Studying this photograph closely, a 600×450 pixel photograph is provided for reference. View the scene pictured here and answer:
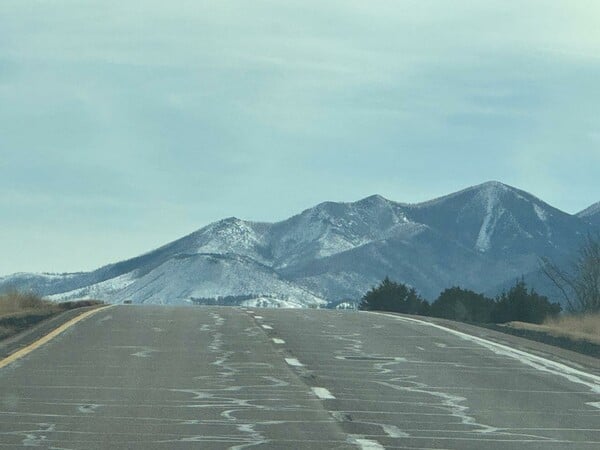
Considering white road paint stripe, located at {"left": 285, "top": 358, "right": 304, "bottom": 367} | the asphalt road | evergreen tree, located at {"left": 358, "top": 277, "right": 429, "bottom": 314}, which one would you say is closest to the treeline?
evergreen tree, located at {"left": 358, "top": 277, "right": 429, "bottom": 314}

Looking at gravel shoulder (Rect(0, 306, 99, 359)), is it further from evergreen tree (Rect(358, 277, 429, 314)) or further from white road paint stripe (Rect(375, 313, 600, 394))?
evergreen tree (Rect(358, 277, 429, 314))

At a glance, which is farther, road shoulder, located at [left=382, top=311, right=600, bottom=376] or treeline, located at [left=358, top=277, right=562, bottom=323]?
treeline, located at [left=358, top=277, right=562, bottom=323]

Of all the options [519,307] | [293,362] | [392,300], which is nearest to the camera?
[293,362]

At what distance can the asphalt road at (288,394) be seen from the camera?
13016 millimetres

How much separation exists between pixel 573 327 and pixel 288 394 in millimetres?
22243

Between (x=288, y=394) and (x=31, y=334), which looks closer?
(x=288, y=394)

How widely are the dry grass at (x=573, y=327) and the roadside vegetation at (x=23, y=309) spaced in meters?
12.0

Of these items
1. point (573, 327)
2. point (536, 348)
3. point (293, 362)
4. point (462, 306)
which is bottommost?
point (293, 362)

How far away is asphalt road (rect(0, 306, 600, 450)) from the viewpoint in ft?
42.7

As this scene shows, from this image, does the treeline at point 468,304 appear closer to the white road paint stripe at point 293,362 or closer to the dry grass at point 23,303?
the dry grass at point 23,303

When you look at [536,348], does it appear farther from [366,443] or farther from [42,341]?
Result: [366,443]

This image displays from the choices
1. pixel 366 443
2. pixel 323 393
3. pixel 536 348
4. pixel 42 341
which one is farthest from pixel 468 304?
pixel 366 443

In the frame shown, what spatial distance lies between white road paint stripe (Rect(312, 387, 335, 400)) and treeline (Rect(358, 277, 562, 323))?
136 feet

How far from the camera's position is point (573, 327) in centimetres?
3772
